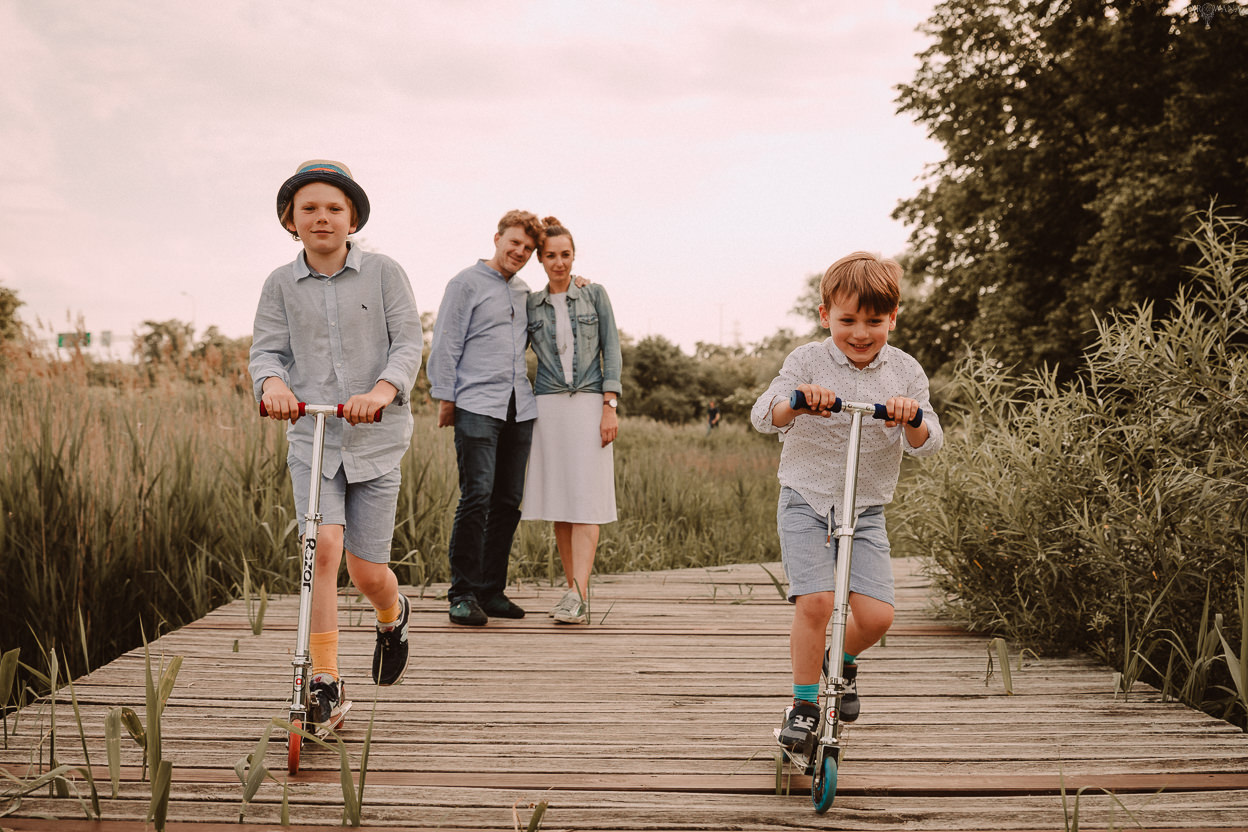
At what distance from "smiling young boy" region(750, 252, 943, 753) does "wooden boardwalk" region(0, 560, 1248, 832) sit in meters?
0.30

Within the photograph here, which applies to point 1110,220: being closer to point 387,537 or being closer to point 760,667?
point 760,667

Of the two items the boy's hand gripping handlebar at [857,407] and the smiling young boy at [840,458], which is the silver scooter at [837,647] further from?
the smiling young boy at [840,458]

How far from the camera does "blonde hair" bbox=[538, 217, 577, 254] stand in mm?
4645

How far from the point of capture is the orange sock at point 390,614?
3.36 metres

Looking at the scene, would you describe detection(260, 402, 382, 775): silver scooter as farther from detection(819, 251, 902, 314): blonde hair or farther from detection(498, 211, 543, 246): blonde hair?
detection(498, 211, 543, 246): blonde hair

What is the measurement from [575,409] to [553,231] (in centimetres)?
90

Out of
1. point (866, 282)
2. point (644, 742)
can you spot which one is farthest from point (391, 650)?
point (866, 282)

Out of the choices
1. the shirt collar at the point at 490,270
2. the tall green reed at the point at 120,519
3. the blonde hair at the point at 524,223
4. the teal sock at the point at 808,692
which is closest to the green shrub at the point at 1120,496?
the teal sock at the point at 808,692

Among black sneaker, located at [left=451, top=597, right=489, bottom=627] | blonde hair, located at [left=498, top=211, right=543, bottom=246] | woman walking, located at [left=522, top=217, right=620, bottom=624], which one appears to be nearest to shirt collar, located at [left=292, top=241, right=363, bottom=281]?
blonde hair, located at [left=498, top=211, right=543, bottom=246]

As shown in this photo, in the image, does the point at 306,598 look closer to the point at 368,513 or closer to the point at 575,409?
the point at 368,513

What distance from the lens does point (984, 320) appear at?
54.6ft

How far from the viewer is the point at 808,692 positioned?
108 inches

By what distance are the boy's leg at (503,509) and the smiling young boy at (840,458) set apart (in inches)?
85.8

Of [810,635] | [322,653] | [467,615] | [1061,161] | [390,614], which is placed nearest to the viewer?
[810,635]
